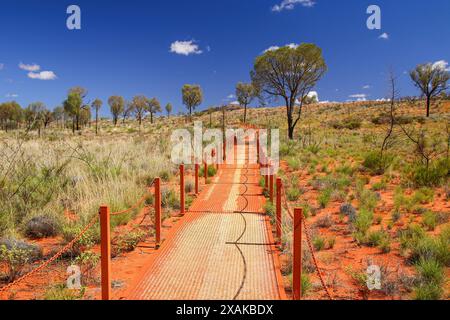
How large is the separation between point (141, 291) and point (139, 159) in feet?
30.9

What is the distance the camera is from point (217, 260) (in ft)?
18.4

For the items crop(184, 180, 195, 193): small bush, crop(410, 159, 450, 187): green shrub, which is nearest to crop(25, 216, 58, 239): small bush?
crop(184, 180, 195, 193): small bush

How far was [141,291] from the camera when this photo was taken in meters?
4.60

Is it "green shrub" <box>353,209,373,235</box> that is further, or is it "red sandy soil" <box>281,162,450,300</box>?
"green shrub" <box>353,209,373,235</box>

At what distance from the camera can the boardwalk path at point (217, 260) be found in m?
4.57

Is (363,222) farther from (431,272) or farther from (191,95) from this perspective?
(191,95)

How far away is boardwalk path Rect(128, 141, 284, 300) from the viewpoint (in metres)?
4.57

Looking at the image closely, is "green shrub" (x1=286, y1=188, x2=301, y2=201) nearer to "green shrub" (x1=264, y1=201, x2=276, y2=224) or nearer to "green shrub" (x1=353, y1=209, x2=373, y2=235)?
"green shrub" (x1=264, y1=201, x2=276, y2=224)

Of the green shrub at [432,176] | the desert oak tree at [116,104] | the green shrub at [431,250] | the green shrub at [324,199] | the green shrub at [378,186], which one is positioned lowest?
the green shrub at [431,250]

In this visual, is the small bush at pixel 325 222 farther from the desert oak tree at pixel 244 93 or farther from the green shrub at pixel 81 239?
the desert oak tree at pixel 244 93

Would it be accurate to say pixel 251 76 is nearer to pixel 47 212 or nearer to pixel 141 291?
pixel 47 212

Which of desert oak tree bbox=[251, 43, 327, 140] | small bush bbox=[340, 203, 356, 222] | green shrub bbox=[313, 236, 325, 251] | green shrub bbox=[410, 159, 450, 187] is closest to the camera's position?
green shrub bbox=[313, 236, 325, 251]

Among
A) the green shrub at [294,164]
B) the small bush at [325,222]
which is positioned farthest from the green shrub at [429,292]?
the green shrub at [294,164]

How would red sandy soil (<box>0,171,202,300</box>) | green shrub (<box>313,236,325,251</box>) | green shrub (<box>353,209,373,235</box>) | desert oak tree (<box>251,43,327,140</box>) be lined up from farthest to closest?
desert oak tree (<box>251,43,327,140</box>), green shrub (<box>353,209,373,235</box>), green shrub (<box>313,236,325,251</box>), red sandy soil (<box>0,171,202,300</box>)
